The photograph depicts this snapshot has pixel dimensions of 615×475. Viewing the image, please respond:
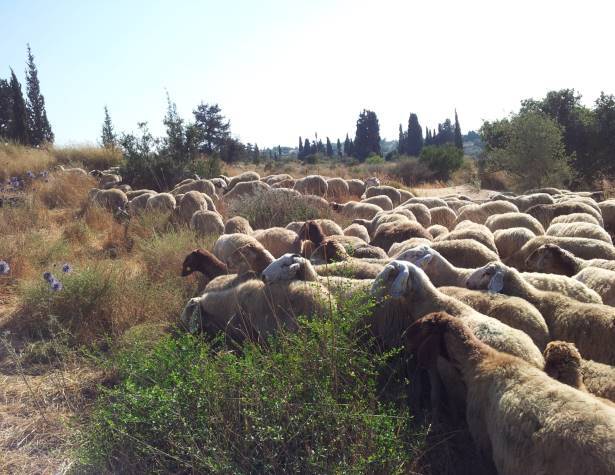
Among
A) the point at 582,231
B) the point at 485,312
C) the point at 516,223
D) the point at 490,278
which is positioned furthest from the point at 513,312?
the point at 516,223

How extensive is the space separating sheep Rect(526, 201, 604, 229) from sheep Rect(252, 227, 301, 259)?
4.94m

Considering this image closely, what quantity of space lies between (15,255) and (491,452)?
7.88 m

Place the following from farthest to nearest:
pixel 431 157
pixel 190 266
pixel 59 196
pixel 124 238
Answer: pixel 431 157
pixel 59 196
pixel 124 238
pixel 190 266

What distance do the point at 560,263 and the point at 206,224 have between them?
631 centimetres

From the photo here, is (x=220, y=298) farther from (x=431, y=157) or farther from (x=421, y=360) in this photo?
(x=431, y=157)

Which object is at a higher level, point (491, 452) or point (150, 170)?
point (150, 170)

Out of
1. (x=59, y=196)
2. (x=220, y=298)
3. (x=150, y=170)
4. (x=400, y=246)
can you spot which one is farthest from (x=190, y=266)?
(x=150, y=170)

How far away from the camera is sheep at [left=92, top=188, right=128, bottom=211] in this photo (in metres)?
13.2

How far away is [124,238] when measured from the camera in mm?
10656

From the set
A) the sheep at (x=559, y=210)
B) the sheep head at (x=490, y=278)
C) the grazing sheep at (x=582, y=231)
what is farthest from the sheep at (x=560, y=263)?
the sheep at (x=559, y=210)

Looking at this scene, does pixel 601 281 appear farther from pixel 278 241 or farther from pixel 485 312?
pixel 278 241

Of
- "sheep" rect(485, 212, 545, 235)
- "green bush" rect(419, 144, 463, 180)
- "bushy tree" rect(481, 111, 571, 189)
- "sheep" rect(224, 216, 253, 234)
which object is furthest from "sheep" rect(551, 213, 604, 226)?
"green bush" rect(419, 144, 463, 180)

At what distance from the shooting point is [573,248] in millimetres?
7012

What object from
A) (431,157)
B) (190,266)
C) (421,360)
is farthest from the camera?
(431,157)
